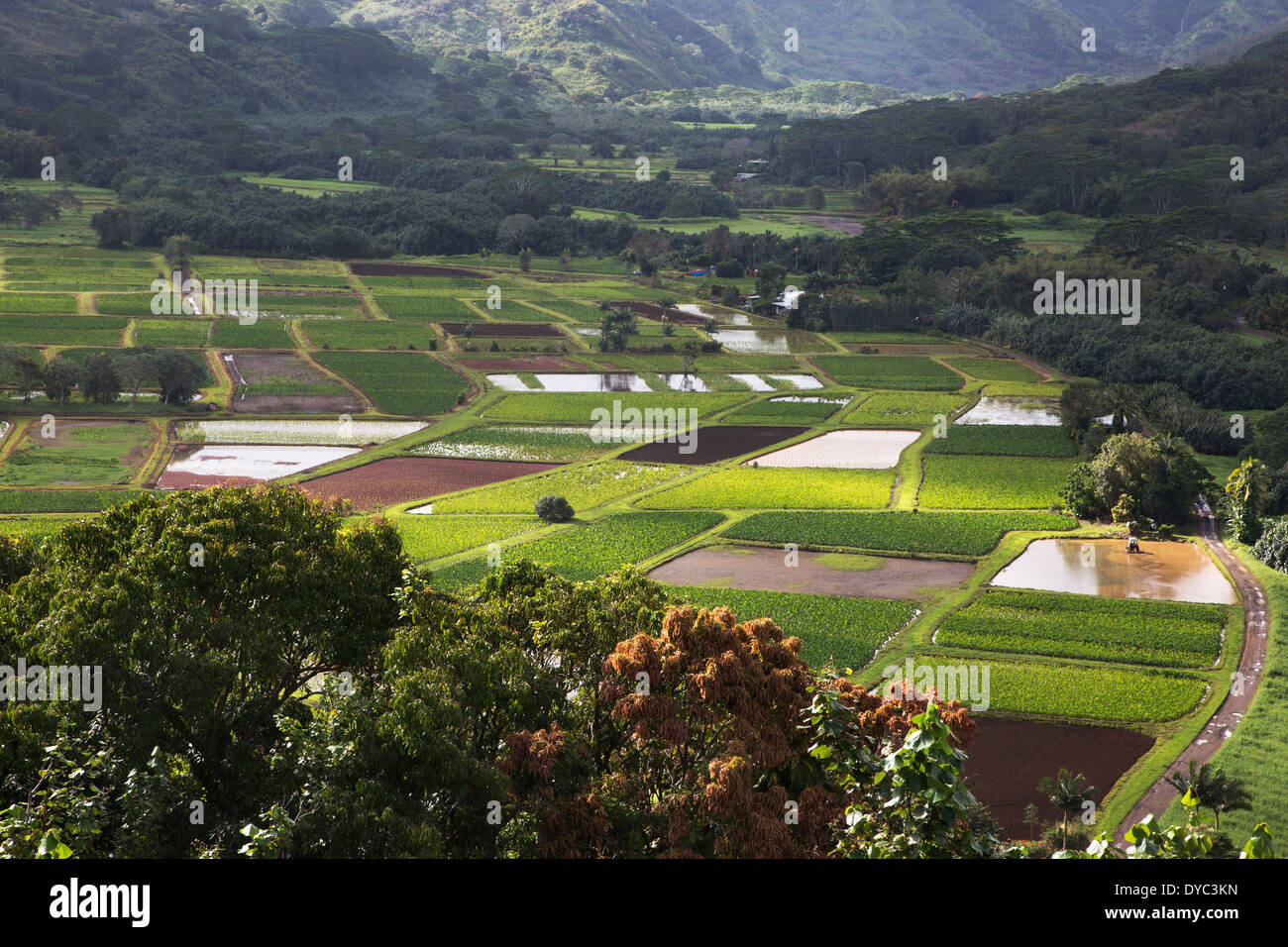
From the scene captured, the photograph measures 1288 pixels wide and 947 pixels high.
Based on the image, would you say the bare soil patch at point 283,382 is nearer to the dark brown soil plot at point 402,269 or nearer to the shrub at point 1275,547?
the dark brown soil plot at point 402,269

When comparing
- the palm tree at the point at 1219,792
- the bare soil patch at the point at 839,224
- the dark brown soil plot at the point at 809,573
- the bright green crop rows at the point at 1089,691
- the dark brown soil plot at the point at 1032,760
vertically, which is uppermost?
the bare soil patch at the point at 839,224

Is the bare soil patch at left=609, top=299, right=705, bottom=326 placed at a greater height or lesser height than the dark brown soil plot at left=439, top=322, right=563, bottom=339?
greater

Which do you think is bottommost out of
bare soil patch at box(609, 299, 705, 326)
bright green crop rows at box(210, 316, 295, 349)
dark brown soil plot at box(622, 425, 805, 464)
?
dark brown soil plot at box(622, 425, 805, 464)

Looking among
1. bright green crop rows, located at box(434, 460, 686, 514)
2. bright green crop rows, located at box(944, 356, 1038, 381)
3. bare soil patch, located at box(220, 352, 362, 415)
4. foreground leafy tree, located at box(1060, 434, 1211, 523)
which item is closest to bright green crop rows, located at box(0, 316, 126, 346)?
bare soil patch, located at box(220, 352, 362, 415)

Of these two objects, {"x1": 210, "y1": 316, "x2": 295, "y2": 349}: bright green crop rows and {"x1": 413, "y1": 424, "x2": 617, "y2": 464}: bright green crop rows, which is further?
{"x1": 210, "y1": 316, "x2": 295, "y2": 349}: bright green crop rows

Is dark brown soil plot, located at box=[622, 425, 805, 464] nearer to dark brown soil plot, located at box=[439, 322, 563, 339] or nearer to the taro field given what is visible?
the taro field

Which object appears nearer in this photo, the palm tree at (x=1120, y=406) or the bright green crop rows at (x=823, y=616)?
the bright green crop rows at (x=823, y=616)

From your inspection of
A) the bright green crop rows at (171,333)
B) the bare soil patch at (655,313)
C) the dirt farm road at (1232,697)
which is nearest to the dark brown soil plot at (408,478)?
the bright green crop rows at (171,333)
